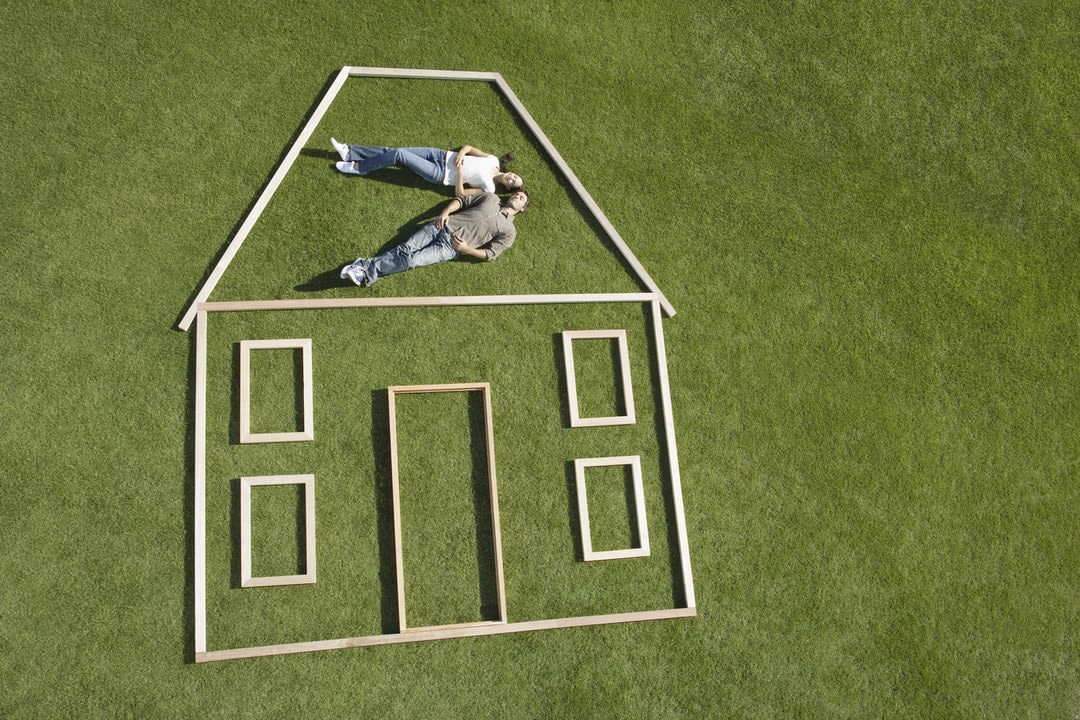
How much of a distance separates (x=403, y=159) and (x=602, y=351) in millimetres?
2072

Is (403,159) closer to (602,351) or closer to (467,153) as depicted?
(467,153)

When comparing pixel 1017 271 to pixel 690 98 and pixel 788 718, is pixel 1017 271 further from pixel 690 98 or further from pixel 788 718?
pixel 788 718

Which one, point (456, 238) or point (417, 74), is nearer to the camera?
point (456, 238)

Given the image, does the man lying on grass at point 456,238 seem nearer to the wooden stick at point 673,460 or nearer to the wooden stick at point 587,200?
the wooden stick at point 587,200

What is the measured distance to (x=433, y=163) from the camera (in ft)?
18.6

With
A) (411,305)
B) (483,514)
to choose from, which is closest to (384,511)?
(483,514)

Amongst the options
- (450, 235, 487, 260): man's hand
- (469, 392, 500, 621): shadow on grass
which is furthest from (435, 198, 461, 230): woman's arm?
(469, 392, 500, 621): shadow on grass

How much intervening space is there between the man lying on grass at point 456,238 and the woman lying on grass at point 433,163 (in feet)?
0.50

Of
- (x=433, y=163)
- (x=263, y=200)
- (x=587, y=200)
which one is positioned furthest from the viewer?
(x=587, y=200)

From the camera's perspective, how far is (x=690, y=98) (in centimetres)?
632

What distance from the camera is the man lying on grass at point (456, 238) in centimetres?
543

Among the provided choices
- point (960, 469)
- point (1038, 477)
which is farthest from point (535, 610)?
point (1038, 477)

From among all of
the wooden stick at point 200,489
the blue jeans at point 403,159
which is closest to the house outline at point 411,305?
the wooden stick at point 200,489

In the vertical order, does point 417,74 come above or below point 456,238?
above
